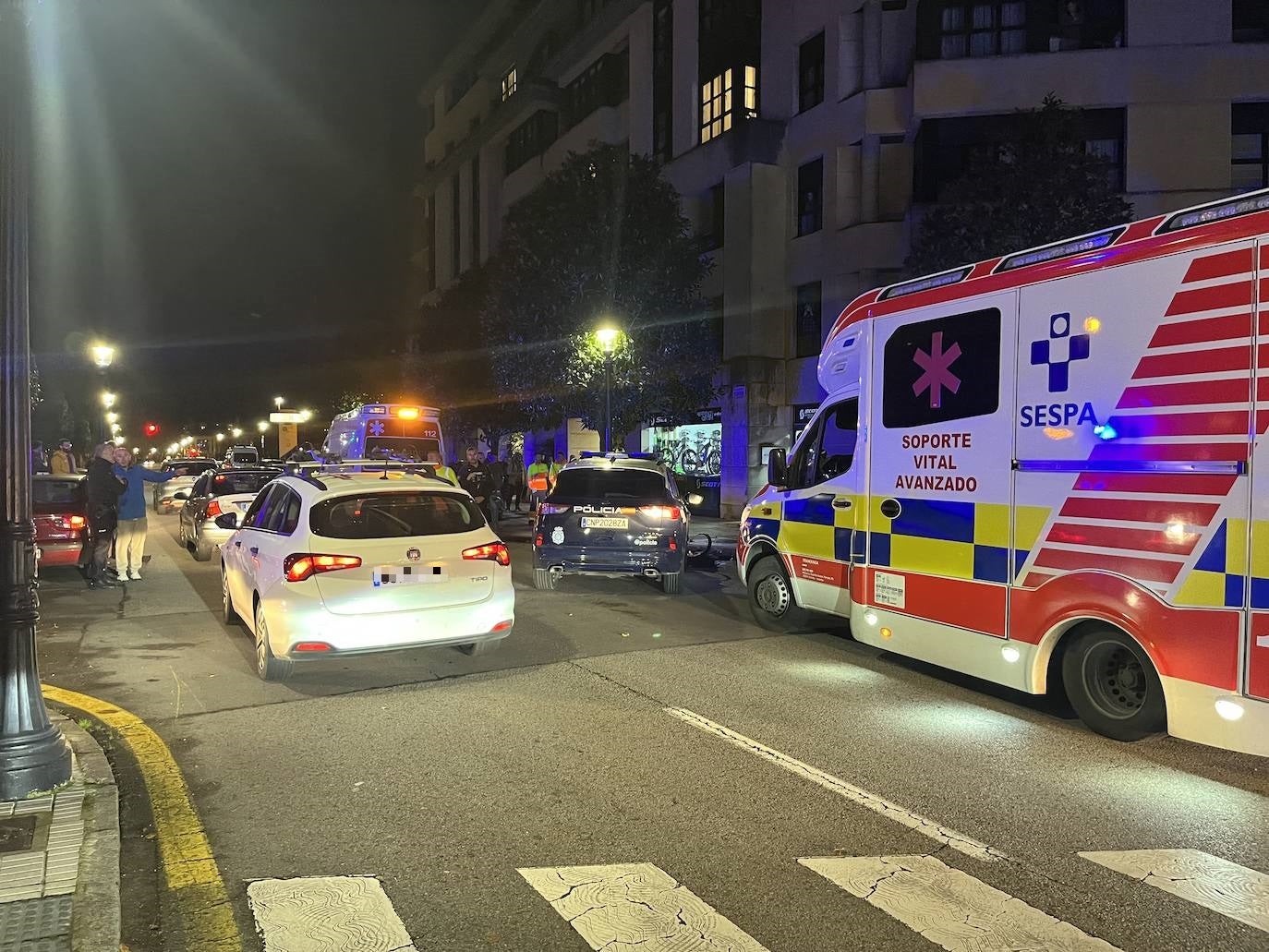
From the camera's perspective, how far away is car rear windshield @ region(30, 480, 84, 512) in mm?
12188

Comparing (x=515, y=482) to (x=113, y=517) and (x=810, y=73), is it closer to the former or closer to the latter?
(x=810, y=73)

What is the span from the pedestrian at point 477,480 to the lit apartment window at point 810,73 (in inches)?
518

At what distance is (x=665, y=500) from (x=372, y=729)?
19.0ft

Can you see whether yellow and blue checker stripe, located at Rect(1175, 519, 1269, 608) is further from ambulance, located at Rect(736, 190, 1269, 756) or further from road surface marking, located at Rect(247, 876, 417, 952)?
road surface marking, located at Rect(247, 876, 417, 952)


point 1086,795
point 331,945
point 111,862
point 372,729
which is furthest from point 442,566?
point 1086,795

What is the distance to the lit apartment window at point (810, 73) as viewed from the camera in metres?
23.5

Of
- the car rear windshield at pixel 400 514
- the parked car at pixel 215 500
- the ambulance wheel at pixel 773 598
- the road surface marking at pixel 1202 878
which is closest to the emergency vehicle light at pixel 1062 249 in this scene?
the road surface marking at pixel 1202 878

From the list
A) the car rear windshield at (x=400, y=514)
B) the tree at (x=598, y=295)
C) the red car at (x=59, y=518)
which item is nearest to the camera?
the car rear windshield at (x=400, y=514)

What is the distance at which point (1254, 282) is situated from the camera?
470 centimetres

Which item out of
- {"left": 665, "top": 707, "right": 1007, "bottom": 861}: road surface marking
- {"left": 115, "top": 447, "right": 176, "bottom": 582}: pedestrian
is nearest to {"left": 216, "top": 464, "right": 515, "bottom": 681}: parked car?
{"left": 665, "top": 707, "right": 1007, "bottom": 861}: road surface marking

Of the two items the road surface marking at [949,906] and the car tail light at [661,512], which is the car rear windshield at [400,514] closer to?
the car tail light at [661,512]

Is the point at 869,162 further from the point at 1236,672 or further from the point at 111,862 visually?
the point at 111,862

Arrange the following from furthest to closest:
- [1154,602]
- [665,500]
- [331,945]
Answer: [665,500], [1154,602], [331,945]

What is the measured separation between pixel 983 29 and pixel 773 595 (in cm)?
1728
